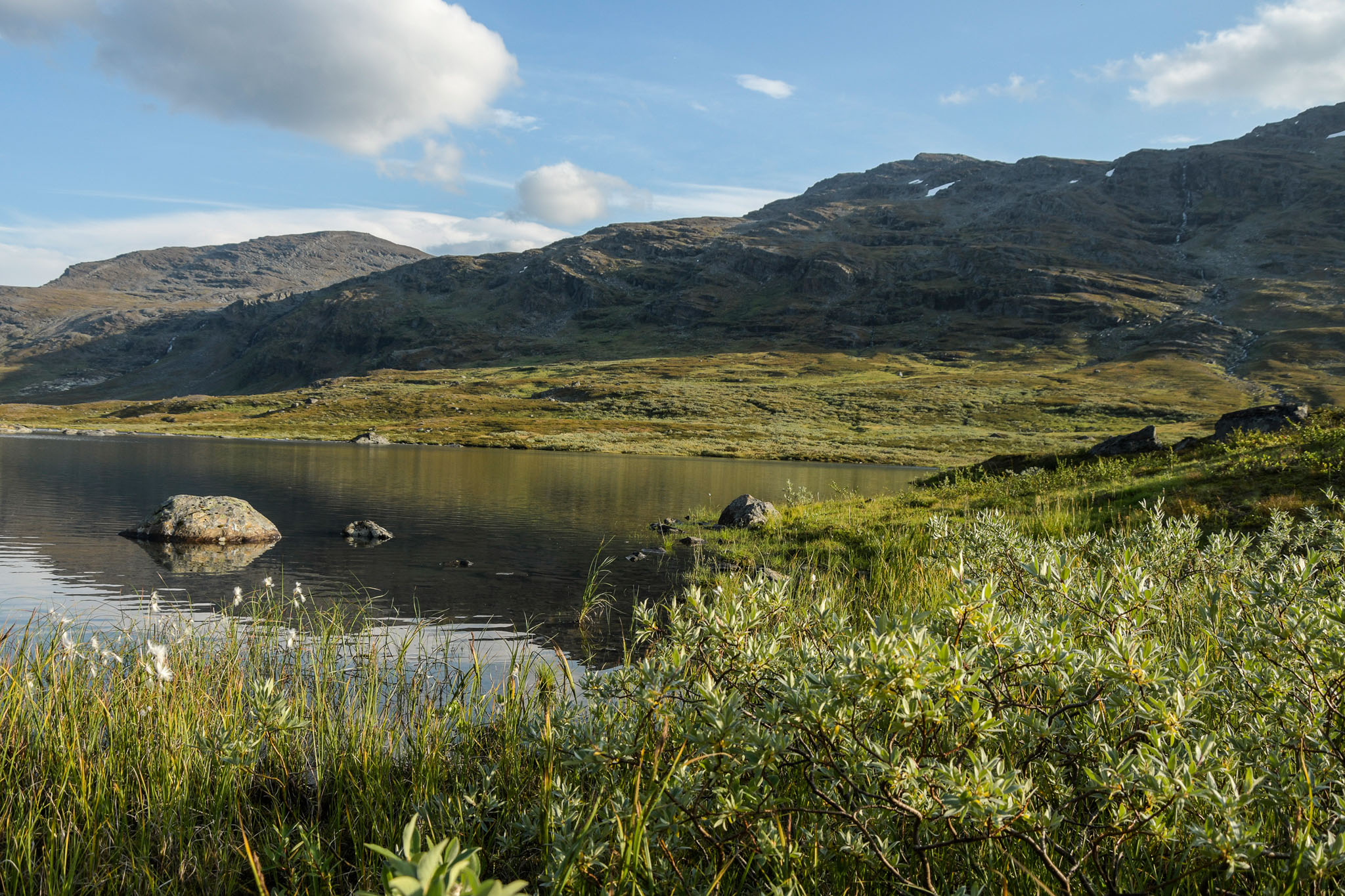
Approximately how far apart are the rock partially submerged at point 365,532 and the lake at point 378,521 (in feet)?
1.64

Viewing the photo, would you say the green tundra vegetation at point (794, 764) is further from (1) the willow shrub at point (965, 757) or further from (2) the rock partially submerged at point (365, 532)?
(2) the rock partially submerged at point (365, 532)

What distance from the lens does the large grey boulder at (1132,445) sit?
30.7m

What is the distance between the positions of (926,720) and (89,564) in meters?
23.4

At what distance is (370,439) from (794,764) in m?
117

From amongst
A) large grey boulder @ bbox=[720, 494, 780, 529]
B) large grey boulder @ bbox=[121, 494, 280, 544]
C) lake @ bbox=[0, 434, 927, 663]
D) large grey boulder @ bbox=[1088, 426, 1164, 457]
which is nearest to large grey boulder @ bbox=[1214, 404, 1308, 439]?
large grey boulder @ bbox=[1088, 426, 1164, 457]

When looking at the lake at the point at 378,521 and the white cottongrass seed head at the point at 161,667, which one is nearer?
the white cottongrass seed head at the point at 161,667

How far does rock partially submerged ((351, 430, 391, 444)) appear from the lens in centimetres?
10869

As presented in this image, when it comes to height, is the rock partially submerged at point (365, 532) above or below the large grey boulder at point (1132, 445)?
below

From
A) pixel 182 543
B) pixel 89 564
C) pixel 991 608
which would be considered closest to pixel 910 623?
pixel 991 608

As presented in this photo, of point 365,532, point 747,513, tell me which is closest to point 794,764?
point 747,513

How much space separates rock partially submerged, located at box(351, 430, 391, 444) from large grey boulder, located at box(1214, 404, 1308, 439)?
10268cm

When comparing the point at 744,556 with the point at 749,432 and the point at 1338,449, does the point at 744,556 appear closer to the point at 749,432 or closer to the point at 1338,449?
the point at 1338,449

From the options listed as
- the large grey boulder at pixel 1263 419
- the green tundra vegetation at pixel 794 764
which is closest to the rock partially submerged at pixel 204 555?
the green tundra vegetation at pixel 794 764

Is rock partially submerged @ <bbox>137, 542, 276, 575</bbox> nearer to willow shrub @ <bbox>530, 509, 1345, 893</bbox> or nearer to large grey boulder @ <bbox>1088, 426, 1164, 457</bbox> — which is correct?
willow shrub @ <bbox>530, 509, 1345, 893</bbox>
